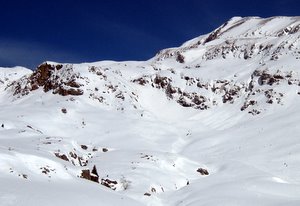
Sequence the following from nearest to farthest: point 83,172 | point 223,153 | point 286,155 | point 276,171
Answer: point 83,172, point 276,171, point 286,155, point 223,153

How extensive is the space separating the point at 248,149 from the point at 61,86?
2401 centimetres

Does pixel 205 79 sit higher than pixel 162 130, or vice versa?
pixel 205 79

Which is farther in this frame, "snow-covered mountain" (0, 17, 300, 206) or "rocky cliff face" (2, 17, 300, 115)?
"rocky cliff face" (2, 17, 300, 115)

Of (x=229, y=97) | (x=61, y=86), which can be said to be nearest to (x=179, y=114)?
(x=229, y=97)

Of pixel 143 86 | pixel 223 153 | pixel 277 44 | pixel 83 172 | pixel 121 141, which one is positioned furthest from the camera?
pixel 277 44

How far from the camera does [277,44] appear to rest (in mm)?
62406

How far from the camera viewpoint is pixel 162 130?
4425 centimetres

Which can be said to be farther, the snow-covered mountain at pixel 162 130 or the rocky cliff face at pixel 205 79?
the rocky cliff face at pixel 205 79

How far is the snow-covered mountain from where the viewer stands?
20.5m

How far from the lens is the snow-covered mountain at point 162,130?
67.3 feet

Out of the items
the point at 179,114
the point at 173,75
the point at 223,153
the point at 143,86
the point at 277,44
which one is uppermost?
the point at 277,44

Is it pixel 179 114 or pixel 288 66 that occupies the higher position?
pixel 288 66

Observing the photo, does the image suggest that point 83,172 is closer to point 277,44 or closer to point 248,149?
point 248,149

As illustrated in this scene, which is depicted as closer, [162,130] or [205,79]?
[162,130]
